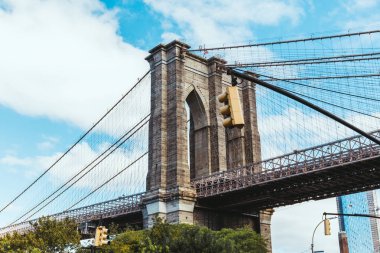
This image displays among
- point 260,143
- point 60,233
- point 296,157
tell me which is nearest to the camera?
point 60,233

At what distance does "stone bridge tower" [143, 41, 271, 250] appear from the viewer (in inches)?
1885

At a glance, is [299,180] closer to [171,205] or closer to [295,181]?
[295,181]

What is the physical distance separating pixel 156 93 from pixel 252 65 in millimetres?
10548

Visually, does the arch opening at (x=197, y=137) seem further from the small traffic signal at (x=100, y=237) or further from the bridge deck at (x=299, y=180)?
the small traffic signal at (x=100, y=237)

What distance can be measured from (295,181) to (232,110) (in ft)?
116

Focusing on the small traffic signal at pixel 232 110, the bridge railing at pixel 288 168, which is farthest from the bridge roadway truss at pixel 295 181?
the small traffic signal at pixel 232 110

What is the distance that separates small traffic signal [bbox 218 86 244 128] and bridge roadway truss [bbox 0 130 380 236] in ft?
96.5

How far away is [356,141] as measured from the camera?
38.8m

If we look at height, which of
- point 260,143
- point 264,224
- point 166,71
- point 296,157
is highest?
point 166,71

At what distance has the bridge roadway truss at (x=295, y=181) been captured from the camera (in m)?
39.0

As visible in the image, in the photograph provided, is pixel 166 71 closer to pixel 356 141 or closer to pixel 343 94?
pixel 343 94

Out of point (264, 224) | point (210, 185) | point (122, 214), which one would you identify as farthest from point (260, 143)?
point (122, 214)

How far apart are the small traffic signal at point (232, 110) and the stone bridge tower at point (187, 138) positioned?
37.2 m

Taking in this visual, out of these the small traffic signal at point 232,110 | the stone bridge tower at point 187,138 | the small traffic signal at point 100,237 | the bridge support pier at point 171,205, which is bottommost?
the small traffic signal at point 100,237
